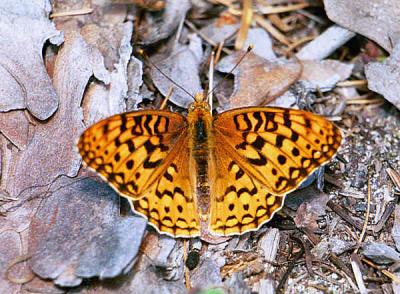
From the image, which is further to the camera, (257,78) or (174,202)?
(257,78)

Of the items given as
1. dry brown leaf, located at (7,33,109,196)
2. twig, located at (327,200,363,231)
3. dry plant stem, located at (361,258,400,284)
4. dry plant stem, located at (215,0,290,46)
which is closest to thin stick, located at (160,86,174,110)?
dry brown leaf, located at (7,33,109,196)

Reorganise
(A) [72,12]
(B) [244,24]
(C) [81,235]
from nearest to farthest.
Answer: (C) [81,235] → (A) [72,12] → (B) [244,24]

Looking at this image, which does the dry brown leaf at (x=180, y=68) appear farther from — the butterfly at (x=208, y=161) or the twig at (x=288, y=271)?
the twig at (x=288, y=271)

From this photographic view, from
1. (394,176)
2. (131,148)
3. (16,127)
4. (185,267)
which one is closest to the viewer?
(131,148)

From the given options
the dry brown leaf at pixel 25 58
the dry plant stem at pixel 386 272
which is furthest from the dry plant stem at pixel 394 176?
the dry brown leaf at pixel 25 58

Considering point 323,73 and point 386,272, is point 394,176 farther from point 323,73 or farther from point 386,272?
point 323,73

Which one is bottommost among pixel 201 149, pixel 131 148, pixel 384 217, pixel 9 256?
pixel 384 217

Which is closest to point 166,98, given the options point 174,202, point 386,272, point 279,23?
point 174,202

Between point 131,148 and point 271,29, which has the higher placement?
point 131,148

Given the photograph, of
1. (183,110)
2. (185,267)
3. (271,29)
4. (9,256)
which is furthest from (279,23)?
(9,256)
